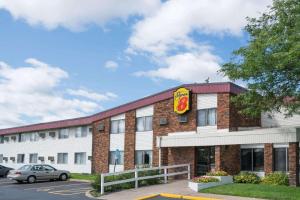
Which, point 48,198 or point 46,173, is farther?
point 46,173

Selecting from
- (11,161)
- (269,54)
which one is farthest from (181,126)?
(11,161)

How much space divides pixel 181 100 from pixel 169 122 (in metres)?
1.89

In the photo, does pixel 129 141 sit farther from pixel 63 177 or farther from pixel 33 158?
pixel 33 158

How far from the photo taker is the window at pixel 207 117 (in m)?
31.2

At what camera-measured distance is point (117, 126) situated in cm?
3894

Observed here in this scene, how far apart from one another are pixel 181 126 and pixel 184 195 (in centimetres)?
1061

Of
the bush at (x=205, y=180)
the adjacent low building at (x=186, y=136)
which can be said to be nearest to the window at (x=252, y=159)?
the adjacent low building at (x=186, y=136)

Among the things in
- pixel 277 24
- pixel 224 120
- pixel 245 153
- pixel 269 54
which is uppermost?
pixel 277 24

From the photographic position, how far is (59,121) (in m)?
46.1

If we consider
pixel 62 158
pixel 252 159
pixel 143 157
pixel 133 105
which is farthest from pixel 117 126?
pixel 252 159

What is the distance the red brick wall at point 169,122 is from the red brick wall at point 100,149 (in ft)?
20.2

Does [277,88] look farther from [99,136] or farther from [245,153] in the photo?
[99,136]

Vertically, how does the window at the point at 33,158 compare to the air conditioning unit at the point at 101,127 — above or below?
below

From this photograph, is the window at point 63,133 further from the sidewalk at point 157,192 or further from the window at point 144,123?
the sidewalk at point 157,192
